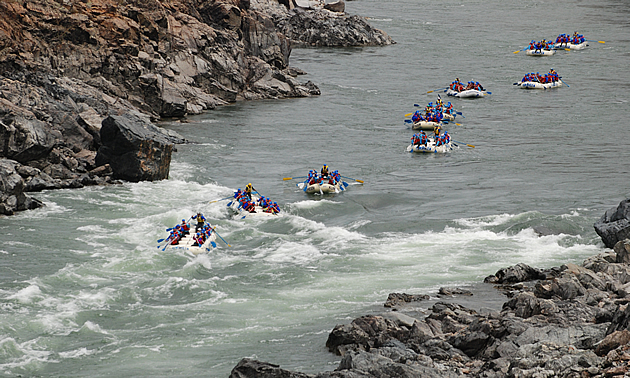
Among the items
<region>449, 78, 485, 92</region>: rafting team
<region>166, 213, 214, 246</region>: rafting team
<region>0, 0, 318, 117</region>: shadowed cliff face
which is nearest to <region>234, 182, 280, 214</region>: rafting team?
<region>166, 213, 214, 246</region>: rafting team

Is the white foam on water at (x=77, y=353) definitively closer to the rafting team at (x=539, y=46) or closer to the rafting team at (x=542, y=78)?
the rafting team at (x=542, y=78)

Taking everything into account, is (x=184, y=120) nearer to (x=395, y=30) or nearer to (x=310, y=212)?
(x=310, y=212)

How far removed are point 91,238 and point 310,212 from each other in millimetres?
9194

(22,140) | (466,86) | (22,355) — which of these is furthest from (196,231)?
(466,86)

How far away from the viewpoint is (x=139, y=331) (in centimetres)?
2014

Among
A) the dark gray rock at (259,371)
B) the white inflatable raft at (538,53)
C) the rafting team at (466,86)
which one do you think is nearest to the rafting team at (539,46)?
the white inflatable raft at (538,53)

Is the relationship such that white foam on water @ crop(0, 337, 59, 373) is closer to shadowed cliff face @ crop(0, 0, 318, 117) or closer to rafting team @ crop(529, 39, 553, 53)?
shadowed cliff face @ crop(0, 0, 318, 117)

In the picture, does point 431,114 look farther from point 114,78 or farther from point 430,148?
point 114,78

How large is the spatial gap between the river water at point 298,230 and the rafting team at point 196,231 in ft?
2.64

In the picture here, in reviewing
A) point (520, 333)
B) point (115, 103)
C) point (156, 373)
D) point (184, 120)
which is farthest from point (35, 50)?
point (520, 333)

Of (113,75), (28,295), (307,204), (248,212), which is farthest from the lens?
(113,75)

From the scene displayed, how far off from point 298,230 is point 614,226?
1148cm

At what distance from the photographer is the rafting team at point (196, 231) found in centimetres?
2719

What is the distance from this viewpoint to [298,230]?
30.2 m
